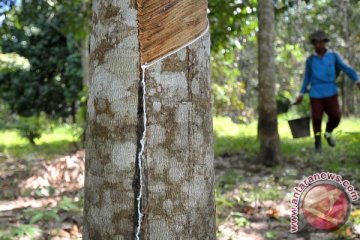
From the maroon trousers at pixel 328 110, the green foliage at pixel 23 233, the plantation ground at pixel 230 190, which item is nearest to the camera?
the green foliage at pixel 23 233

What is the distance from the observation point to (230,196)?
15.3 ft

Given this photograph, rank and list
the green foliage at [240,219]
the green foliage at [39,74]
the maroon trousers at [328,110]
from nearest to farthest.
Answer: the green foliage at [240,219], the maroon trousers at [328,110], the green foliage at [39,74]

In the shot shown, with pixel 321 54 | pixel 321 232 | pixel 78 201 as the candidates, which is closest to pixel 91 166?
pixel 321 232

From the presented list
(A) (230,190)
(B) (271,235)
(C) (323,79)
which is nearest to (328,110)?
(C) (323,79)

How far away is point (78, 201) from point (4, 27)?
4.04 metres

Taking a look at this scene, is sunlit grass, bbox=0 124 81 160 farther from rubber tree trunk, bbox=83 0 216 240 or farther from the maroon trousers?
rubber tree trunk, bbox=83 0 216 240

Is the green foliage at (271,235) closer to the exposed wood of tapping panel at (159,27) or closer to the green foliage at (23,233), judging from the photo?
the green foliage at (23,233)

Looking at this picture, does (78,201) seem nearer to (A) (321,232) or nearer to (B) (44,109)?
(A) (321,232)

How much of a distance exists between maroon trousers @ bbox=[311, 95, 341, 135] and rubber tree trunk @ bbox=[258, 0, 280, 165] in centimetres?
91

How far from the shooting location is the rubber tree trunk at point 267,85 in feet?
19.5

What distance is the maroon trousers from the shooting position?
662 cm

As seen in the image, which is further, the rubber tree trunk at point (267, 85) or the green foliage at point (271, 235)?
the rubber tree trunk at point (267, 85)

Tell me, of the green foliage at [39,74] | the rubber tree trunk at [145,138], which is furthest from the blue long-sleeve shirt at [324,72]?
the green foliage at [39,74]

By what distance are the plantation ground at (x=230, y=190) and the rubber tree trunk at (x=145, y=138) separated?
1987mm
